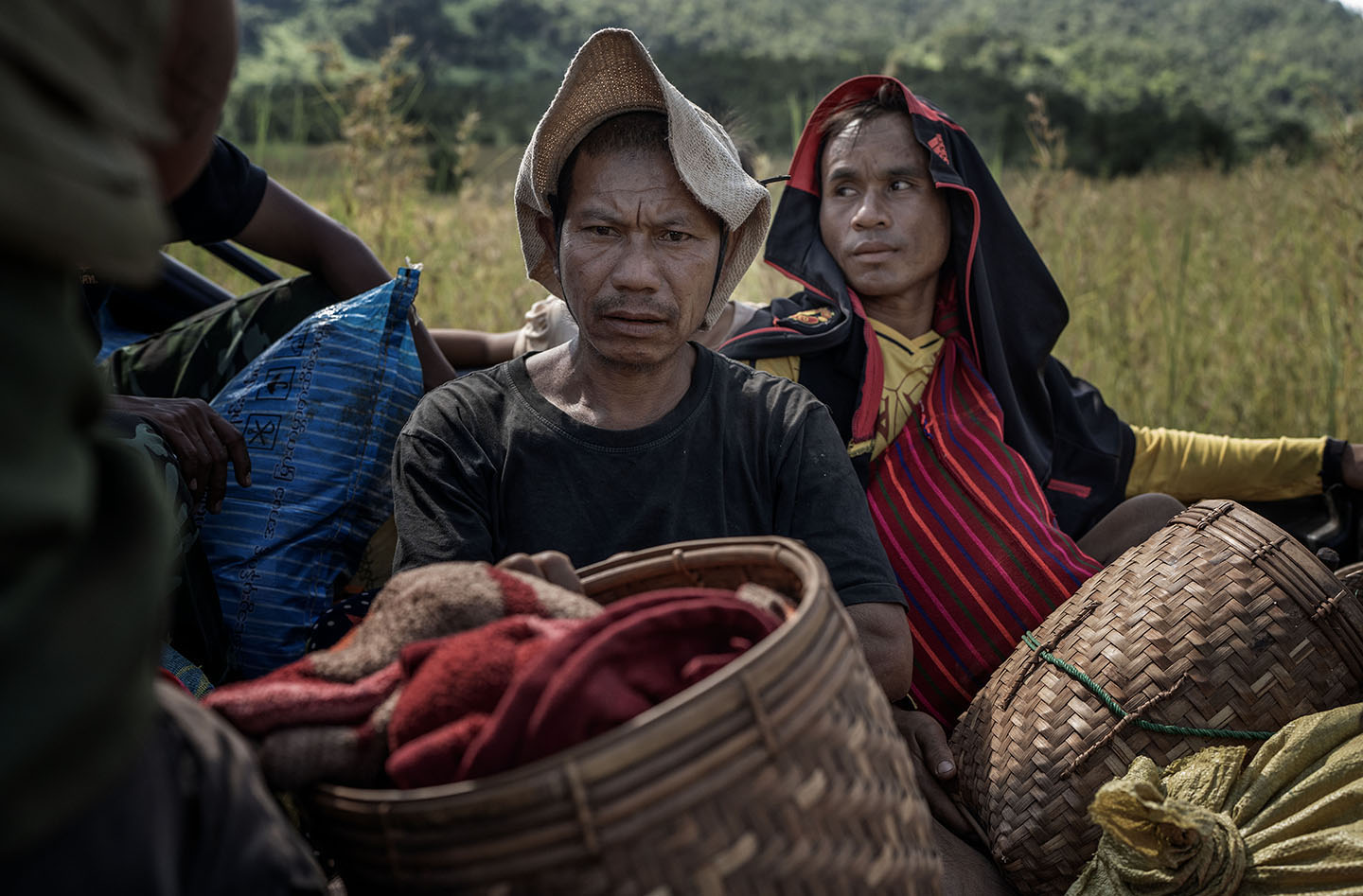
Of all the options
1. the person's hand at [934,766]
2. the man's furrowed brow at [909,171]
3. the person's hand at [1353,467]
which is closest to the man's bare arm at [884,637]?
the person's hand at [934,766]

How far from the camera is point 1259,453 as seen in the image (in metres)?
3.28

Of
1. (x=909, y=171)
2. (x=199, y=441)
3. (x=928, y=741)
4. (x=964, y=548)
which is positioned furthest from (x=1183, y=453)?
(x=199, y=441)

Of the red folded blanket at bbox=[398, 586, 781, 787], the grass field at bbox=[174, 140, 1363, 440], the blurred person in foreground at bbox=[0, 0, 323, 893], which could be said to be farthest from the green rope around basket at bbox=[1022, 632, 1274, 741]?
the grass field at bbox=[174, 140, 1363, 440]

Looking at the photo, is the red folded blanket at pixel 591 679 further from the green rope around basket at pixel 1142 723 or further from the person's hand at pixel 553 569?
the green rope around basket at pixel 1142 723

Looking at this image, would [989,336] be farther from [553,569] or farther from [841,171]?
[553,569]

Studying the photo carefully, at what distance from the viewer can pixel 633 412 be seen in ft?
7.66

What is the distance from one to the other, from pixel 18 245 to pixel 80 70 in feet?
0.44

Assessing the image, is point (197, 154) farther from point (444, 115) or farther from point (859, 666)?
point (444, 115)

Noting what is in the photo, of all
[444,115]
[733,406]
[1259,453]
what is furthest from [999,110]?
[733,406]

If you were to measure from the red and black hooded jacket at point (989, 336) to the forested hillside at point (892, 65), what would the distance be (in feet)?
5.43

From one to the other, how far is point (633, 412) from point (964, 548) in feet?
3.32

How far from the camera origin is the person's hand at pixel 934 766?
2.40m

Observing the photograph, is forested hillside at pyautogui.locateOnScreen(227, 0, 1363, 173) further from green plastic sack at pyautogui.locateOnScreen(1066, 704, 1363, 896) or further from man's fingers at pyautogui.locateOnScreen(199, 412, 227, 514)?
green plastic sack at pyautogui.locateOnScreen(1066, 704, 1363, 896)

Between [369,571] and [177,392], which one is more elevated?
[177,392]
